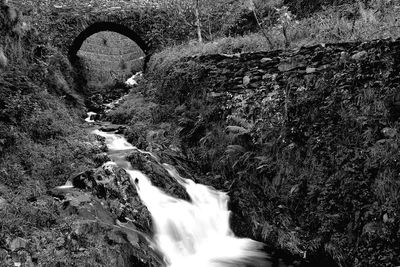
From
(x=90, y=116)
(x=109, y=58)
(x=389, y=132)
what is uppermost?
(x=109, y=58)

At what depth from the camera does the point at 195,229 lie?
6906 mm

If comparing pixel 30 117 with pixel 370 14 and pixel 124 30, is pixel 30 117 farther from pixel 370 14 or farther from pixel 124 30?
pixel 124 30

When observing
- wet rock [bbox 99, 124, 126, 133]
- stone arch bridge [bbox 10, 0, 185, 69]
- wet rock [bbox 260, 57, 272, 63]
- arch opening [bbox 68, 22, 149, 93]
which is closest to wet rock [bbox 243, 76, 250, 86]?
wet rock [bbox 260, 57, 272, 63]

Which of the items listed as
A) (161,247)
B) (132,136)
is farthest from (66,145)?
(161,247)

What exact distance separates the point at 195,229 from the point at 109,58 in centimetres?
2137

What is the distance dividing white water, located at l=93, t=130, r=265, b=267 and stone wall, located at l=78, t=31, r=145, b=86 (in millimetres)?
14178

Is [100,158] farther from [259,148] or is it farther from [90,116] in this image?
[90,116]

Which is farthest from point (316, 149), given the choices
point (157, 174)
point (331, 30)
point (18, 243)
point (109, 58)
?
point (109, 58)

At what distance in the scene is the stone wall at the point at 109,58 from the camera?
850 inches

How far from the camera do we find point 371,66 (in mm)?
6734

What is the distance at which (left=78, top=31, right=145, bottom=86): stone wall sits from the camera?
21.6 m

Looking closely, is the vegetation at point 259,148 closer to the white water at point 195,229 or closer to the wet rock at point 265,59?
the white water at point 195,229

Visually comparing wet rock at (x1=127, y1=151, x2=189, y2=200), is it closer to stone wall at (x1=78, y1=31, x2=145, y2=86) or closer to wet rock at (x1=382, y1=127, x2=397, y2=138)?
wet rock at (x1=382, y1=127, x2=397, y2=138)

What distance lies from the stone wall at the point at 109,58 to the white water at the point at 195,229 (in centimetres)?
1418
